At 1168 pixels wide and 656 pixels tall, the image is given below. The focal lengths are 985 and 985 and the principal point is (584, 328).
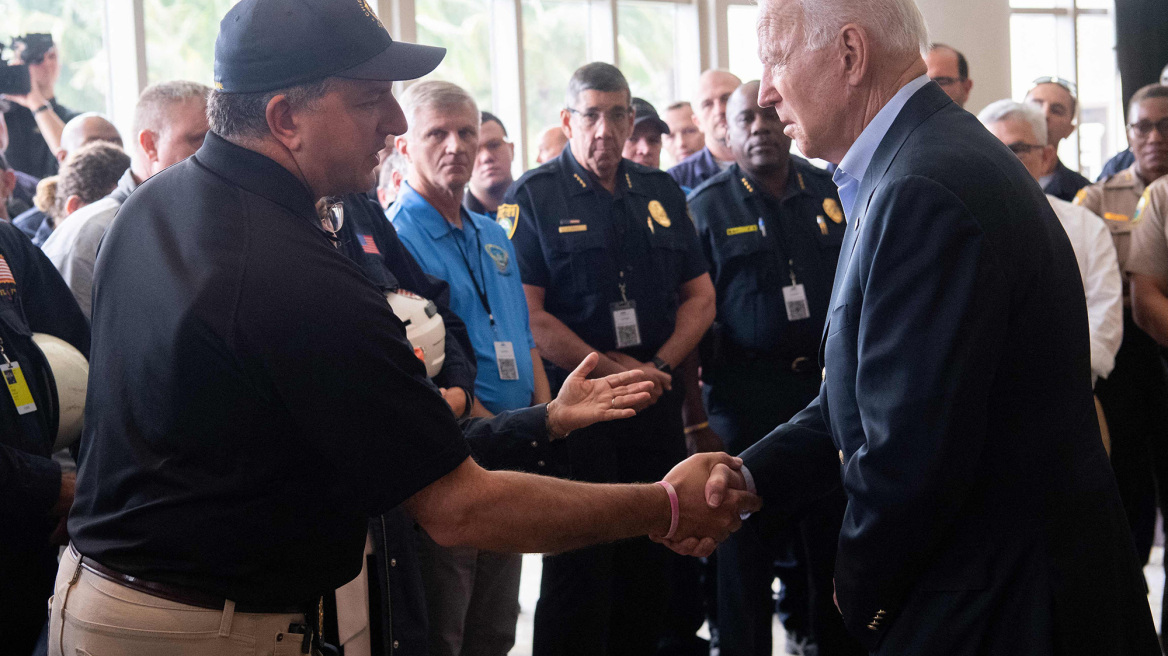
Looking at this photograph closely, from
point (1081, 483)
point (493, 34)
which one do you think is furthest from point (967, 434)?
point (493, 34)

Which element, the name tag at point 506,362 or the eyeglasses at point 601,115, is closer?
the name tag at point 506,362

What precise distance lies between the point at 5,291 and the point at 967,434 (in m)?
2.19

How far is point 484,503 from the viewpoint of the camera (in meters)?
1.53

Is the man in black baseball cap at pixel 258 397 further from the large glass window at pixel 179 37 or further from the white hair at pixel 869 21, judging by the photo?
the large glass window at pixel 179 37

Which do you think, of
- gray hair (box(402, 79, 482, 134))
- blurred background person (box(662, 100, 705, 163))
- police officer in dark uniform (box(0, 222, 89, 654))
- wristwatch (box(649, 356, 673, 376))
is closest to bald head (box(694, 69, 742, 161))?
blurred background person (box(662, 100, 705, 163))

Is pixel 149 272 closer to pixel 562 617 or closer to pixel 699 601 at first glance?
pixel 562 617

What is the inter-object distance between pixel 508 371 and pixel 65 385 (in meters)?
1.21

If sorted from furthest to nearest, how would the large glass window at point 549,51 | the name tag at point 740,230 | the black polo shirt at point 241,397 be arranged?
the large glass window at point 549,51 < the name tag at point 740,230 < the black polo shirt at point 241,397

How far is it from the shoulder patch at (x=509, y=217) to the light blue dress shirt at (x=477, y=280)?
39 cm

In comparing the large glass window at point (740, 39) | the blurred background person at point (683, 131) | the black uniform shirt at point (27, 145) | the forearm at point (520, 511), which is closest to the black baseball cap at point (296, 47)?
the forearm at point (520, 511)

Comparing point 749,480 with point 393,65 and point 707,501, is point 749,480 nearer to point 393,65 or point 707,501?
point 707,501

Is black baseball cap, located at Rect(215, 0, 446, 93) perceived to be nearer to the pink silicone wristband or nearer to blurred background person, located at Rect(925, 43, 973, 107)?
the pink silicone wristband

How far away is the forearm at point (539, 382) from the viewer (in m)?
3.23

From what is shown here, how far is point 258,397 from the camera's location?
1.41m
